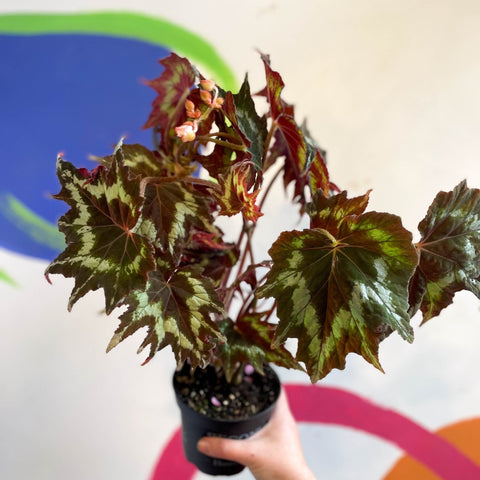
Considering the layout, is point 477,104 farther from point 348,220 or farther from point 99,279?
point 99,279

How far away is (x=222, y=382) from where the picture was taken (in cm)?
93

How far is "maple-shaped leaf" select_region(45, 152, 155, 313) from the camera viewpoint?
0.56m

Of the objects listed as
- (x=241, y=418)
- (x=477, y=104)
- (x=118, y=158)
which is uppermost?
(x=477, y=104)

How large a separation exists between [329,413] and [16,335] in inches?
34.5

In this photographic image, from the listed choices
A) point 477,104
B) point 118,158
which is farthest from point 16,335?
point 477,104

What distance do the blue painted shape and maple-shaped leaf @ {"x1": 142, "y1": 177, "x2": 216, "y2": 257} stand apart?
30.1 inches

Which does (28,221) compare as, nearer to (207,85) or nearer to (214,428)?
(214,428)

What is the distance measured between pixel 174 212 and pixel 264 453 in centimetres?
48

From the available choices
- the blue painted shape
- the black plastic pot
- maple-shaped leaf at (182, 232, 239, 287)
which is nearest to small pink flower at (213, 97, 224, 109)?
maple-shaped leaf at (182, 232, 239, 287)

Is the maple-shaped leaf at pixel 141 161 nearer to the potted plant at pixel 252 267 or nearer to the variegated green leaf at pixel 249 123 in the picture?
the potted plant at pixel 252 267

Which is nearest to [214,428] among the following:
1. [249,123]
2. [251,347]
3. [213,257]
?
[251,347]

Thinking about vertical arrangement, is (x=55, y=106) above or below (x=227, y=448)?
above

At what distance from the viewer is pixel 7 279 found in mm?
1342

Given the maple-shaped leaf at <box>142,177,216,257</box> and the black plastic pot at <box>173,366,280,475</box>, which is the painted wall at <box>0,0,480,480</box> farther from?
the maple-shaped leaf at <box>142,177,216,257</box>
